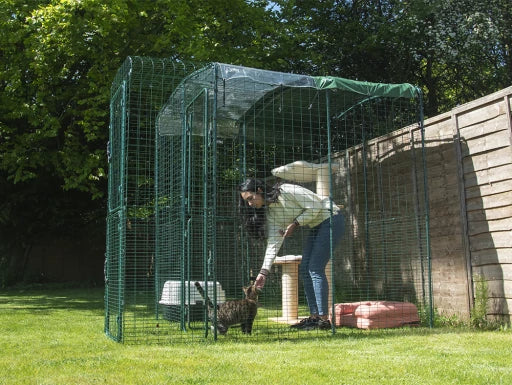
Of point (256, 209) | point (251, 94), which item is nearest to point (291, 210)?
point (256, 209)

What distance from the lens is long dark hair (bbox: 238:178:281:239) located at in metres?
5.09

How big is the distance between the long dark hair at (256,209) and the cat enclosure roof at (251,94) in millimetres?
702

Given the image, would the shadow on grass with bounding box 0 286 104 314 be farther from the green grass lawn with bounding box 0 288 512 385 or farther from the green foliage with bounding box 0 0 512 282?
the green grass lawn with bounding box 0 288 512 385

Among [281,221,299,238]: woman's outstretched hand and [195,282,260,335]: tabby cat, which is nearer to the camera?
[195,282,260,335]: tabby cat

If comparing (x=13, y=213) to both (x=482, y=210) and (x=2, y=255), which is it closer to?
(x=2, y=255)

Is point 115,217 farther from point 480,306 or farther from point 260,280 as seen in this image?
point 480,306

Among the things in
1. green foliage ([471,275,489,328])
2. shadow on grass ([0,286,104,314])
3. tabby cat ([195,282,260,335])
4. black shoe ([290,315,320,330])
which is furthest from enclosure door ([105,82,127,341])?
green foliage ([471,275,489,328])

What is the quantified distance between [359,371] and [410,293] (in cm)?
328

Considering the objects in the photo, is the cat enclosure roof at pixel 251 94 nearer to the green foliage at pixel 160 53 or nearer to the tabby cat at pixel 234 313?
the tabby cat at pixel 234 313

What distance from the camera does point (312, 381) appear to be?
117 inches

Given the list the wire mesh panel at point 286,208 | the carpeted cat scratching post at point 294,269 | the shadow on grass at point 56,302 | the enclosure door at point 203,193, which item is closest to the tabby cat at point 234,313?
the wire mesh panel at point 286,208

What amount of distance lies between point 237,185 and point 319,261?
4.52 ft

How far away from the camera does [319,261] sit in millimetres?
5238

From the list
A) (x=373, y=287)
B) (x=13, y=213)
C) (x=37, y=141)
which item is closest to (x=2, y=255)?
(x=13, y=213)
